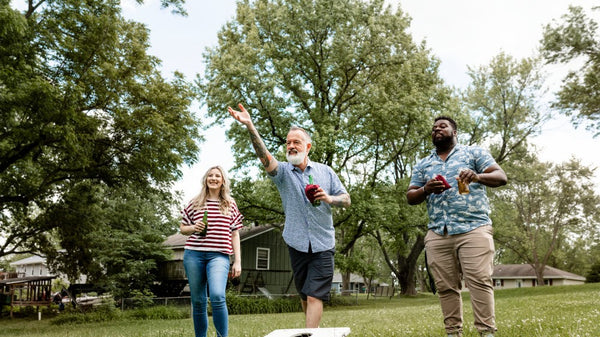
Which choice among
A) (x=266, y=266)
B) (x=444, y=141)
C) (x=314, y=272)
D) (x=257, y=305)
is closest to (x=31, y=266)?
(x=266, y=266)

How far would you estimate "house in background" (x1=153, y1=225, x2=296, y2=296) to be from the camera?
29234 millimetres

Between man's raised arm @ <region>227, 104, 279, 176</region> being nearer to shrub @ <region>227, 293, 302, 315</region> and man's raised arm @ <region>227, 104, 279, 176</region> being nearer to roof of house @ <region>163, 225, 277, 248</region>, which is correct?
shrub @ <region>227, 293, 302, 315</region>

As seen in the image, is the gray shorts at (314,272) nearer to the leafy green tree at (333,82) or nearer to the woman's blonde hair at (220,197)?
the woman's blonde hair at (220,197)

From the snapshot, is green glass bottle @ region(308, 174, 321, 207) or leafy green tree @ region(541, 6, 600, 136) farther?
leafy green tree @ region(541, 6, 600, 136)

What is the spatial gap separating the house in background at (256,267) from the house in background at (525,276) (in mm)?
48022

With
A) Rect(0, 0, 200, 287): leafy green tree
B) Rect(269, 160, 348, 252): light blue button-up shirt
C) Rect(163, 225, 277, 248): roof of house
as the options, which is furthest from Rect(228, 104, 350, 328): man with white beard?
Rect(163, 225, 277, 248): roof of house

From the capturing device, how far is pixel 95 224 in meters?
20.8

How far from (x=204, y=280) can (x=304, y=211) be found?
4.76 ft

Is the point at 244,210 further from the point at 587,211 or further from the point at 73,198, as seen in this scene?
the point at 587,211

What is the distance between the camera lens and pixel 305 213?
4574mm

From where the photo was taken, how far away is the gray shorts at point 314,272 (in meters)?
4.30

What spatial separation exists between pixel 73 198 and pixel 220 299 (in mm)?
18465

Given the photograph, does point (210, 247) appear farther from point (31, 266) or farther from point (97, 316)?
point (31, 266)

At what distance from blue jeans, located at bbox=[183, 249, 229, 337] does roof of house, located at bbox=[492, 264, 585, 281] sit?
237 feet
